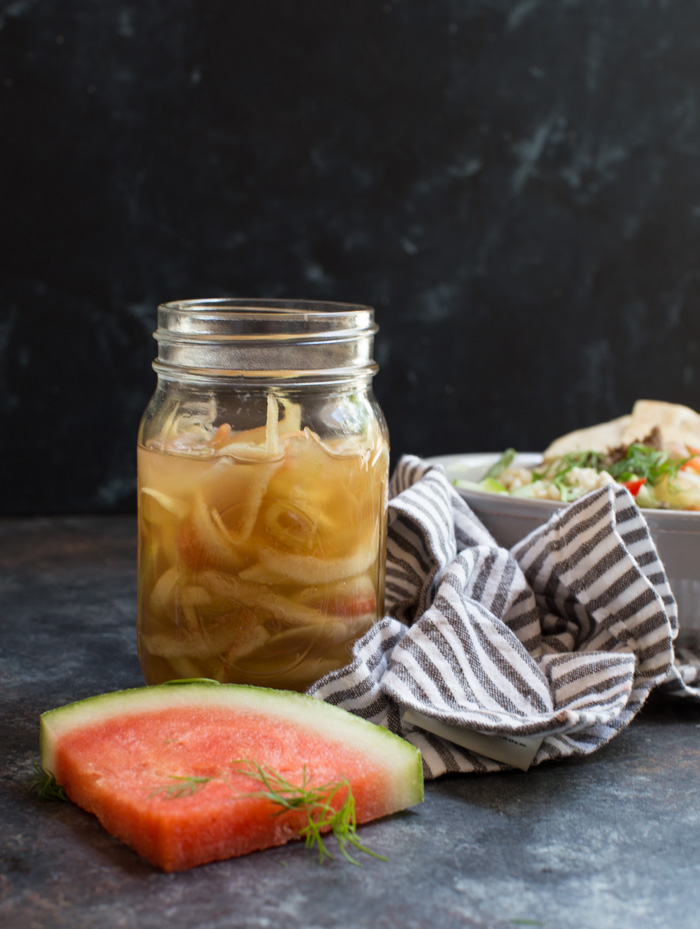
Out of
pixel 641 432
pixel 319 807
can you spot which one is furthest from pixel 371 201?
pixel 319 807

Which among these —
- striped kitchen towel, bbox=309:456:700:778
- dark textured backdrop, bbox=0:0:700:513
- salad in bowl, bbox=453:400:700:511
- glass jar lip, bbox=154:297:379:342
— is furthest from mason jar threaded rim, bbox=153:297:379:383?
dark textured backdrop, bbox=0:0:700:513

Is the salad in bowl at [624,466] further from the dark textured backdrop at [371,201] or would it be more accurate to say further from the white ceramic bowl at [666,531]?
the dark textured backdrop at [371,201]

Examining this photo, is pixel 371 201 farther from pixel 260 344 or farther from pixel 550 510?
pixel 260 344

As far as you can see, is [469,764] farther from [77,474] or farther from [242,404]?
[77,474]

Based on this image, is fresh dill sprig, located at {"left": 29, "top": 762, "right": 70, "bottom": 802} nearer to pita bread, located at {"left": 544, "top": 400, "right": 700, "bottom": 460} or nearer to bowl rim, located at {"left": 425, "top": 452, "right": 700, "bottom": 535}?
bowl rim, located at {"left": 425, "top": 452, "right": 700, "bottom": 535}

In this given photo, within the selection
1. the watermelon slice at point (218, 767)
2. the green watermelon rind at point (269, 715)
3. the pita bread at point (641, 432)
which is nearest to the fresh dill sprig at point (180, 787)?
the watermelon slice at point (218, 767)
